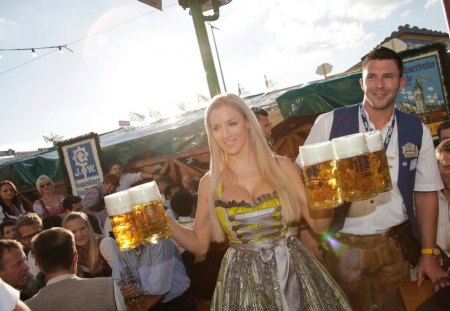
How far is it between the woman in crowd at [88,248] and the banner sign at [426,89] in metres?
3.74

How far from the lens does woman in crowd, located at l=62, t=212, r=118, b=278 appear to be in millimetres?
2990

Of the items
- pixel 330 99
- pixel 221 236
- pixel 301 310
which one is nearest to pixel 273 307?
pixel 301 310

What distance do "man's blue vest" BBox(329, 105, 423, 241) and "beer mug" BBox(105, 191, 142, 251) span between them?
108 cm

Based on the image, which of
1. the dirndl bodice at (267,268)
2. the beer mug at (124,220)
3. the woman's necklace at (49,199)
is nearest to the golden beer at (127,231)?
the beer mug at (124,220)

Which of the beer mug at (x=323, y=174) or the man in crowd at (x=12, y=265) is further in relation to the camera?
the man in crowd at (x=12, y=265)

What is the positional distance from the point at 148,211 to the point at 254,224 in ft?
1.87

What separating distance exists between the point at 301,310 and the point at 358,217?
0.62 meters

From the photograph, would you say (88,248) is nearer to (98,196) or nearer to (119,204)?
(119,204)

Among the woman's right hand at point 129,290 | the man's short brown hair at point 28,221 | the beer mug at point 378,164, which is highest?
the beer mug at point 378,164

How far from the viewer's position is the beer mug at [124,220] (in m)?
1.28

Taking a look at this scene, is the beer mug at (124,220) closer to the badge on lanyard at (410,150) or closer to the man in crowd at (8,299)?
the man in crowd at (8,299)

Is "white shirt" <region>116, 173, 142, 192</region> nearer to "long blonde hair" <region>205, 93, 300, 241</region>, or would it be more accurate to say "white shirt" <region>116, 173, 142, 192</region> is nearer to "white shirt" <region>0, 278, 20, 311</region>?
"long blonde hair" <region>205, 93, 300, 241</region>

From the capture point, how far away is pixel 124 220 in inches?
50.4

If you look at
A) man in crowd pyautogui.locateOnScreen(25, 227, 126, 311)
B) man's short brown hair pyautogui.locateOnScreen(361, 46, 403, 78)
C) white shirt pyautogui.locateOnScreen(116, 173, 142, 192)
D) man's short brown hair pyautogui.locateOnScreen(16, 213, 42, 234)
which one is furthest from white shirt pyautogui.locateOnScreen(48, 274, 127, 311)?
white shirt pyautogui.locateOnScreen(116, 173, 142, 192)
